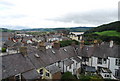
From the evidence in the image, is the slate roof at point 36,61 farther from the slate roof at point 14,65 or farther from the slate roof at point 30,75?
the slate roof at point 30,75

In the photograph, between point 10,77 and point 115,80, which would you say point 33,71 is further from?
point 115,80

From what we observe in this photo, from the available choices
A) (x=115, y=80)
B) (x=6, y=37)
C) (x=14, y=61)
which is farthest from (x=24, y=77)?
(x=6, y=37)

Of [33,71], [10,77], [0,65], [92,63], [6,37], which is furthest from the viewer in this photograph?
[6,37]

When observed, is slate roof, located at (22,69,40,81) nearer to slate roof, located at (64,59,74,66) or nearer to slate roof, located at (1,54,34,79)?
slate roof, located at (1,54,34,79)

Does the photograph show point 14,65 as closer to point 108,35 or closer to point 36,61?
point 36,61

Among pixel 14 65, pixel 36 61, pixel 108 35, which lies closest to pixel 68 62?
pixel 36 61

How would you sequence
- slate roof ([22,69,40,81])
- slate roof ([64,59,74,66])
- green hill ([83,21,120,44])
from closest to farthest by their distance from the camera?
slate roof ([22,69,40,81]), slate roof ([64,59,74,66]), green hill ([83,21,120,44])

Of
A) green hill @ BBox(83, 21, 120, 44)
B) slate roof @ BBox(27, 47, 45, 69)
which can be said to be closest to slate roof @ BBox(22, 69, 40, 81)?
slate roof @ BBox(27, 47, 45, 69)

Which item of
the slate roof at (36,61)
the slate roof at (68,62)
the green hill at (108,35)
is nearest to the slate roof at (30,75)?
the slate roof at (36,61)
